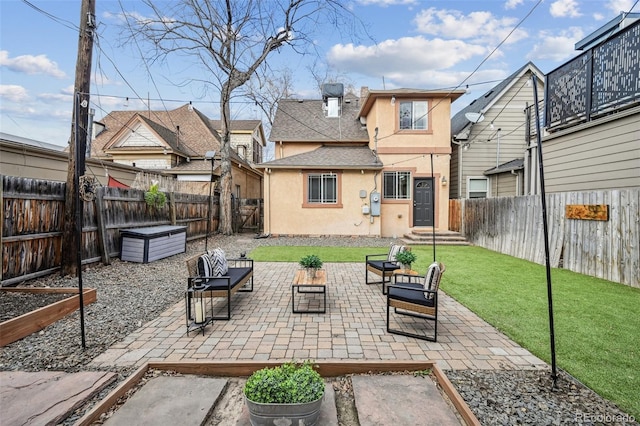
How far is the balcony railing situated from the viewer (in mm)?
6641

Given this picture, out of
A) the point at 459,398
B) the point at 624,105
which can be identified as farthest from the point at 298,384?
the point at 624,105

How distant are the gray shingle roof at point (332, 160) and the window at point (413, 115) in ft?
6.77

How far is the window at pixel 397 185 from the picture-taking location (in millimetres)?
13906

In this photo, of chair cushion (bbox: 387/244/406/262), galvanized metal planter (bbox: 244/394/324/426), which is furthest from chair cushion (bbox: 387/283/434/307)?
galvanized metal planter (bbox: 244/394/324/426)

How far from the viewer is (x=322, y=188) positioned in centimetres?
1387

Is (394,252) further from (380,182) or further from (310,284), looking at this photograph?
(380,182)

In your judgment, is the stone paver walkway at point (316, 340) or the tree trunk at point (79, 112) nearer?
the stone paver walkway at point (316, 340)

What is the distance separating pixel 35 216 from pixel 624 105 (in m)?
12.8

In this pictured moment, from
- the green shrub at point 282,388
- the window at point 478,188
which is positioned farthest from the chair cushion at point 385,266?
the window at point 478,188

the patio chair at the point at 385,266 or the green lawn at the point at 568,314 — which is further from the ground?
the patio chair at the point at 385,266

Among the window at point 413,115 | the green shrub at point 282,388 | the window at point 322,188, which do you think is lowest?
the green shrub at point 282,388

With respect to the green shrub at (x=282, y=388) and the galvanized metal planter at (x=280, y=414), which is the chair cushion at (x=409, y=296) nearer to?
the green shrub at (x=282, y=388)

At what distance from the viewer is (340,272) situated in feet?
24.1

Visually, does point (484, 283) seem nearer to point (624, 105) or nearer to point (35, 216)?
point (624, 105)
